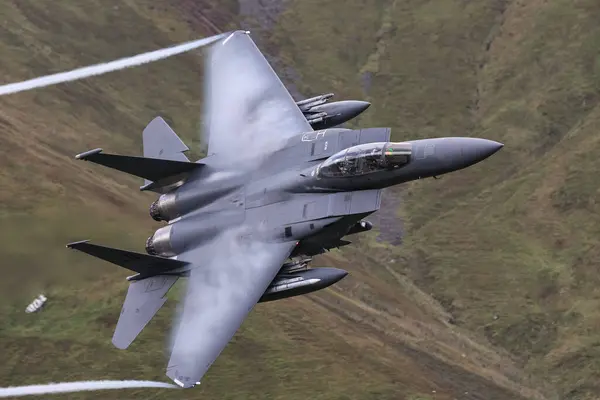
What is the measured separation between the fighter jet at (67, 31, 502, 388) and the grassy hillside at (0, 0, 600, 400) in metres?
10.8

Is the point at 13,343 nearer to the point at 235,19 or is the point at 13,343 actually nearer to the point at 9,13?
the point at 9,13

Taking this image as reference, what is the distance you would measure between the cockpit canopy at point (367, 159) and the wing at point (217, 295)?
3.72 m

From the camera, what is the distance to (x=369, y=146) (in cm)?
3681

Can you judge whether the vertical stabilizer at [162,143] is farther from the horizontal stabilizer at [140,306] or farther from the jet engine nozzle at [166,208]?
the horizontal stabilizer at [140,306]

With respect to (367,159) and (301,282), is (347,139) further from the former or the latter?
(301,282)

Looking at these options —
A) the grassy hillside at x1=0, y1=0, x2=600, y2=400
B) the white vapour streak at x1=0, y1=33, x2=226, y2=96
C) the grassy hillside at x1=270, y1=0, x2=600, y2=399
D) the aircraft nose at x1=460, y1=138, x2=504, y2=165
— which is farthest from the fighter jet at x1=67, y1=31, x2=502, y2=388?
the grassy hillside at x1=270, y1=0, x2=600, y2=399

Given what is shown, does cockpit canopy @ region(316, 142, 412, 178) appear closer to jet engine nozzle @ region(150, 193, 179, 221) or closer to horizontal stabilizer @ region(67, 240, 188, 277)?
jet engine nozzle @ region(150, 193, 179, 221)

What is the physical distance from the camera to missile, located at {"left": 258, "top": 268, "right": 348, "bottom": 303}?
37438 mm

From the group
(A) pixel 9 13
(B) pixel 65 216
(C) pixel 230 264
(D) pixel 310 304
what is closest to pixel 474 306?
(D) pixel 310 304

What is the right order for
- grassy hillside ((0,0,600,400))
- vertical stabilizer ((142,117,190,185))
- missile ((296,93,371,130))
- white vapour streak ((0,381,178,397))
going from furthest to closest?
grassy hillside ((0,0,600,400))
white vapour streak ((0,381,178,397))
vertical stabilizer ((142,117,190,185))
missile ((296,93,371,130))

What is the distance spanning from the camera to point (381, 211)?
289 feet

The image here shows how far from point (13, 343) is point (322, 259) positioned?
1101 inches

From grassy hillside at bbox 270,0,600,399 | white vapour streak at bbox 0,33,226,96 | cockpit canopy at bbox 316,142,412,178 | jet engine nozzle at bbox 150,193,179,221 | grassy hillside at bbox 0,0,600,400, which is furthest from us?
white vapour streak at bbox 0,33,226,96

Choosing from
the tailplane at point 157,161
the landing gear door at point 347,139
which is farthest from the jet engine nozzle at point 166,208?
the landing gear door at point 347,139
